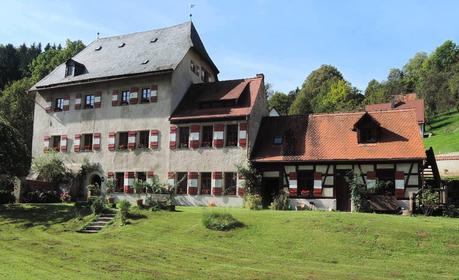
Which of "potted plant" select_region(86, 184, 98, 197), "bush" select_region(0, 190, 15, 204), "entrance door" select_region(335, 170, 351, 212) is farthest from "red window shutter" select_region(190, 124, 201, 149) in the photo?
"bush" select_region(0, 190, 15, 204)

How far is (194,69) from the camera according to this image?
117 ft

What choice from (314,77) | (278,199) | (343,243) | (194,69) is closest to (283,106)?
(314,77)

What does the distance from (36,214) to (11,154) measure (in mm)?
4942

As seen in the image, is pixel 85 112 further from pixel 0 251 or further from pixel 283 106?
pixel 283 106

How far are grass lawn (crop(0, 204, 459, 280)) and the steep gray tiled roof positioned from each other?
44.9 feet

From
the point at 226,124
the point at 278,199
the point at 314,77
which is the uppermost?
the point at 314,77

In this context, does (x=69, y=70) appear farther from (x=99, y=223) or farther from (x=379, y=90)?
(x=379, y=90)

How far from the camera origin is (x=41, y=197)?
31516 mm

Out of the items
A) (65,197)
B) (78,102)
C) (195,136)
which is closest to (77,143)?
(78,102)

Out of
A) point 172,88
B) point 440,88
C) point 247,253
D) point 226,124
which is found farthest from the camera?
point 440,88

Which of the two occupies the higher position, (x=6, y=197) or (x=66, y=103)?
(x=66, y=103)

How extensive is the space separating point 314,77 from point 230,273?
3149 inches

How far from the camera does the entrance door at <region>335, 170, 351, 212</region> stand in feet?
87.8

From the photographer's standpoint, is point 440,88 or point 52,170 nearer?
point 52,170
